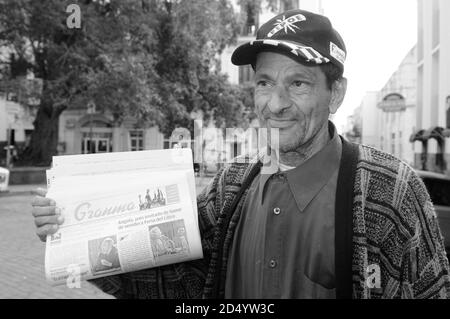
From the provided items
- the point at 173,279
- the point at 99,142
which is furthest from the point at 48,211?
the point at 99,142

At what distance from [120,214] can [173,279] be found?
13.4 inches

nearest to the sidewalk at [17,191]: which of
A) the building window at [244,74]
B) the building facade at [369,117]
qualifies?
the building window at [244,74]

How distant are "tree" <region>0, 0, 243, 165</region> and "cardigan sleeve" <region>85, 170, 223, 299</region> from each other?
14398mm

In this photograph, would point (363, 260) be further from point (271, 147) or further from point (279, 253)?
point (271, 147)

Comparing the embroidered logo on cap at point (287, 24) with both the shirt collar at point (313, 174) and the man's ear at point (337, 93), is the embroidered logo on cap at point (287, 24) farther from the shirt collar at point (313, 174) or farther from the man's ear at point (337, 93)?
the shirt collar at point (313, 174)

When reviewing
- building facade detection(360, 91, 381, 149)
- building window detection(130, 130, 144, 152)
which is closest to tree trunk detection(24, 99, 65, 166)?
building window detection(130, 130, 144, 152)

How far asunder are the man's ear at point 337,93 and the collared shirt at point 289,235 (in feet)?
0.32

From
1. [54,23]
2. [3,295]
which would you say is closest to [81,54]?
[54,23]

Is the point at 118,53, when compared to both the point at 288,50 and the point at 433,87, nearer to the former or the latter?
the point at 433,87

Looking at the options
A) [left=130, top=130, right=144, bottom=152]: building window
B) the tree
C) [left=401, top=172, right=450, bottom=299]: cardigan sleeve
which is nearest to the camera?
[left=401, top=172, right=450, bottom=299]: cardigan sleeve

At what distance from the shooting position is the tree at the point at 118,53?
51.3ft

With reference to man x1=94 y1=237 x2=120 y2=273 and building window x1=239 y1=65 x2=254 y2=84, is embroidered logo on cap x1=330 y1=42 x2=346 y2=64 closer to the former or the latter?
man x1=94 y1=237 x2=120 y2=273

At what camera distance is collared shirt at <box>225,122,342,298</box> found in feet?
4.81

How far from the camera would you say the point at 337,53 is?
1.56 meters
